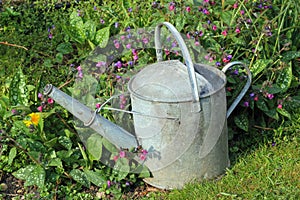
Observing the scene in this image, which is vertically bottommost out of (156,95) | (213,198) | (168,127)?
(213,198)

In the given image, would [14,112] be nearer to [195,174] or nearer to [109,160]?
[109,160]

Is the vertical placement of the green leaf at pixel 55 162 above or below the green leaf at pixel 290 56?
below

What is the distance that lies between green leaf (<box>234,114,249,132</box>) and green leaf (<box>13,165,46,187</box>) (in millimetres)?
1153

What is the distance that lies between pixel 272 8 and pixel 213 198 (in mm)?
1454

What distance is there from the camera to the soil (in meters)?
2.87

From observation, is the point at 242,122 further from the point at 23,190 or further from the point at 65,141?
the point at 23,190

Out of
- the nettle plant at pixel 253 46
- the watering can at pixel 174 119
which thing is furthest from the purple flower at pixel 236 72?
the watering can at pixel 174 119

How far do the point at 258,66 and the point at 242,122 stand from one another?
35 cm

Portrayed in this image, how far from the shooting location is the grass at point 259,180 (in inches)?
108

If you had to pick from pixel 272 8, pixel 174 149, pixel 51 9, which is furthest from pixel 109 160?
pixel 51 9

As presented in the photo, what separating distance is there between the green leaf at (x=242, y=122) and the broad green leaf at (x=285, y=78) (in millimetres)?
298

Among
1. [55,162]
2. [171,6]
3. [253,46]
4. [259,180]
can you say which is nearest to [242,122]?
[259,180]

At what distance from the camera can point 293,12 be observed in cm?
346

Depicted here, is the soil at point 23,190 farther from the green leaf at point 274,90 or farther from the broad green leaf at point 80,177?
the green leaf at point 274,90
